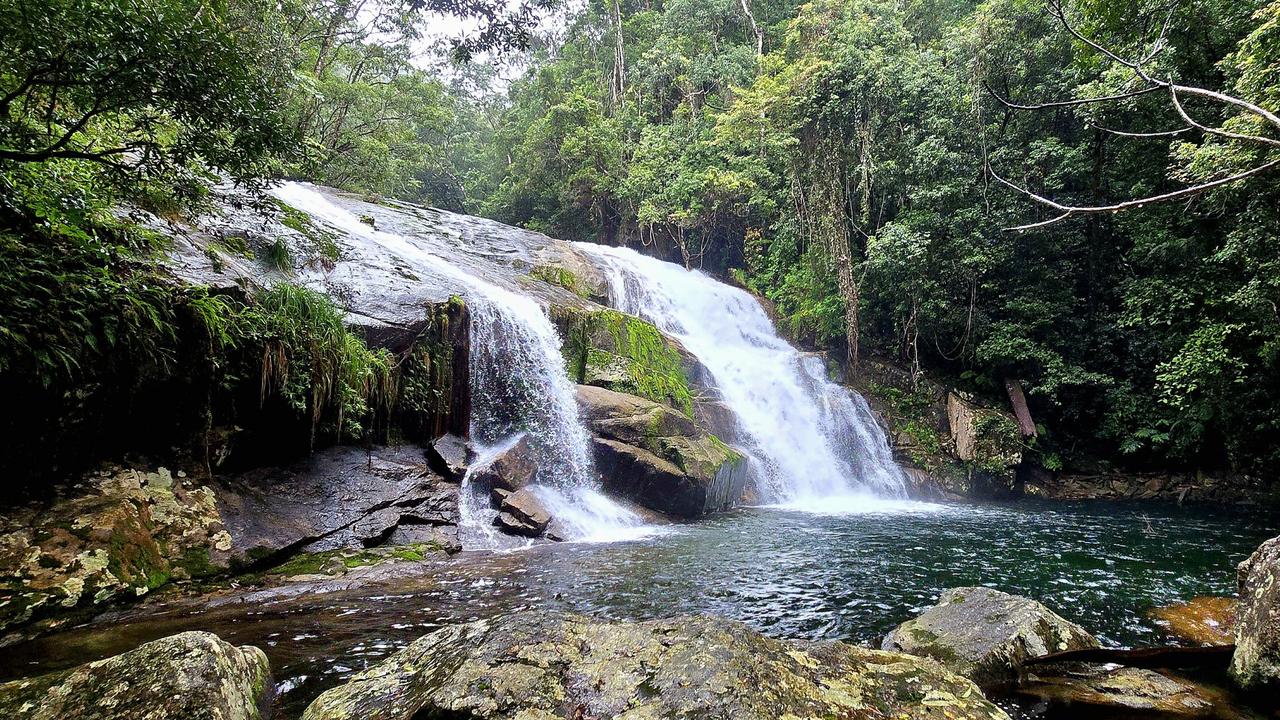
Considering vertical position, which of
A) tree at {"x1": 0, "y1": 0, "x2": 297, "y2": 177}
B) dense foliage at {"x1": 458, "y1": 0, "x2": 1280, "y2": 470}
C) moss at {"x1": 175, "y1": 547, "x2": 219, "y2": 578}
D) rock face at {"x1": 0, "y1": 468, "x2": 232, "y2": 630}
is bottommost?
moss at {"x1": 175, "y1": 547, "x2": 219, "y2": 578}

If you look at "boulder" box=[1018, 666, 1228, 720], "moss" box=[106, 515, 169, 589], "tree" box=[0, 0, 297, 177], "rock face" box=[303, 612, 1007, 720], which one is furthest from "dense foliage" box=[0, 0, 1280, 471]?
"boulder" box=[1018, 666, 1228, 720]

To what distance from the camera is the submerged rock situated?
5102 millimetres

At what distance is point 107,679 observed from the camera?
2.76m

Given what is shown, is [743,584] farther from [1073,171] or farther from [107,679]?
[1073,171]

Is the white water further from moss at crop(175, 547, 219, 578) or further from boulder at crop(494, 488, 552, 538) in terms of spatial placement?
moss at crop(175, 547, 219, 578)

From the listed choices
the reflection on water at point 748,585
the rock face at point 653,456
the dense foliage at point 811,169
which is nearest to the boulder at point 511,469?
the rock face at point 653,456

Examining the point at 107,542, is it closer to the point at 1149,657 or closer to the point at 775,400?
the point at 1149,657

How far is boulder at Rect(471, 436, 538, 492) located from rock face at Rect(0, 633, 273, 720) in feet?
19.2

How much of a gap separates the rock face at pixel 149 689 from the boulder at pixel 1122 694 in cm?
474

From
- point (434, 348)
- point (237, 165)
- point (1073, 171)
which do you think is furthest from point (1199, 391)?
point (237, 165)

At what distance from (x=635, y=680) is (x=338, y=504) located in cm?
618

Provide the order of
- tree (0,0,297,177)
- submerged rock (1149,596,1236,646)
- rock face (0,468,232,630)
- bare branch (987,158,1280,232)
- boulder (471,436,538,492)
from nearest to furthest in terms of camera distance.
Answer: bare branch (987,158,1280,232) → tree (0,0,297,177) → rock face (0,468,232,630) → submerged rock (1149,596,1236,646) → boulder (471,436,538,492)

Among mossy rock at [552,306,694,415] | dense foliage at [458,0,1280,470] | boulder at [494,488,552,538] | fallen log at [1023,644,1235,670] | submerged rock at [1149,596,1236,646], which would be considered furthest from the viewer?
mossy rock at [552,306,694,415]

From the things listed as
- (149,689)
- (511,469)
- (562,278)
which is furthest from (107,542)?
(562,278)
